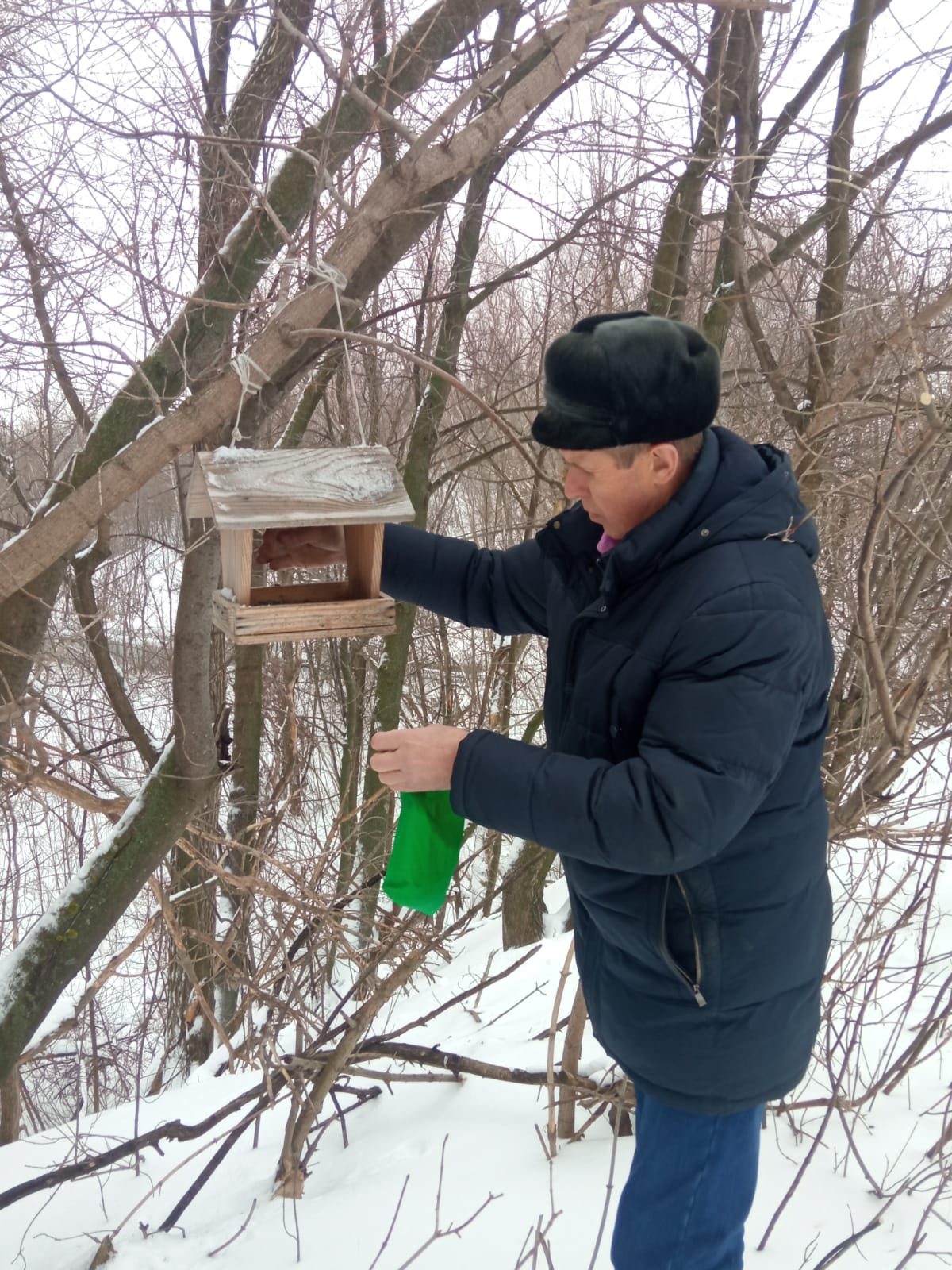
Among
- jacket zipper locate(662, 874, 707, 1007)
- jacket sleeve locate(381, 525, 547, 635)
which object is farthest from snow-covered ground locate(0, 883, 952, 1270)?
jacket sleeve locate(381, 525, 547, 635)

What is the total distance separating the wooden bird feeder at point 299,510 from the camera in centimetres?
183

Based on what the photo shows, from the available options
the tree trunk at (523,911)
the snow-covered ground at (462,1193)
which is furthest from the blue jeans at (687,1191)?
the tree trunk at (523,911)

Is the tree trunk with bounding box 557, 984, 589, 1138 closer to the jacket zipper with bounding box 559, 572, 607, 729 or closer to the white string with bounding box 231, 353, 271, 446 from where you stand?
the jacket zipper with bounding box 559, 572, 607, 729

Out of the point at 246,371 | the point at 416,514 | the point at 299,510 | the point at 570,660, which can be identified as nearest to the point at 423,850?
the point at 570,660

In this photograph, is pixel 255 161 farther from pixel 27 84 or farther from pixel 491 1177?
pixel 491 1177

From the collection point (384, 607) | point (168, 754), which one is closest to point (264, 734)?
point (168, 754)

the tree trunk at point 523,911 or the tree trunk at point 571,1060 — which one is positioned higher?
the tree trunk at point 571,1060

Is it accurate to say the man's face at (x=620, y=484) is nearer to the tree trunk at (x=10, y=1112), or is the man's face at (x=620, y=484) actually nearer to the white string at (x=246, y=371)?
the white string at (x=246, y=371)

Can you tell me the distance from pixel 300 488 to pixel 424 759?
665 mm

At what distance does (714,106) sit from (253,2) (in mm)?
1912

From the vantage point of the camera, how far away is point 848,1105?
2543 millimetres

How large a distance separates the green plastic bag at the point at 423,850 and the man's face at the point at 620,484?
637 mm

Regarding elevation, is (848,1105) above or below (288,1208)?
above

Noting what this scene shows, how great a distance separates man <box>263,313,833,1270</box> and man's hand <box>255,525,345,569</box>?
0.76 m
